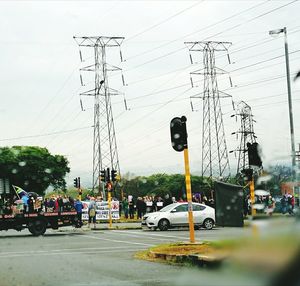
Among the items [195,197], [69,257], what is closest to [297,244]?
[69,257]

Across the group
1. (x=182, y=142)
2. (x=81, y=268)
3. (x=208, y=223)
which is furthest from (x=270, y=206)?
(x=208, y=223)

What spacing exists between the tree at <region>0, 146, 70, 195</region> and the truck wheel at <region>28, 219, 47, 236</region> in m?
65.1

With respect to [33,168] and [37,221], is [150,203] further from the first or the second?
[33,168]

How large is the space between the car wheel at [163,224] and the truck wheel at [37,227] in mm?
5478

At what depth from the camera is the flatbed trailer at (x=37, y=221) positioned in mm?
26641

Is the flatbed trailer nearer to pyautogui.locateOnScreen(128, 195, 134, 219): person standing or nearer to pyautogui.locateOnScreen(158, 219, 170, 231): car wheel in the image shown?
pyautogui.locateOnScreen(158, 219, 170, 231): car wheel

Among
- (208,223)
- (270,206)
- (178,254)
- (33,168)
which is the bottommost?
(208,223)

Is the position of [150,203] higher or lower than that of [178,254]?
higher

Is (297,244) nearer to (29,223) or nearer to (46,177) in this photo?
(29,223)

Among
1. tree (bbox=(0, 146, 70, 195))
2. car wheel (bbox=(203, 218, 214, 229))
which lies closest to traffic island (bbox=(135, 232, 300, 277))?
car wheel (bbox=(203, 218, 214, 229))

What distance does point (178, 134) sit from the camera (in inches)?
619

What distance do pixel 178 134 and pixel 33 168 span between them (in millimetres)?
82531

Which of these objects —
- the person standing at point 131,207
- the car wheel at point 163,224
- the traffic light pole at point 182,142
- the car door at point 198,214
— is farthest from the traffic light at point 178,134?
the person standing at point 131,207

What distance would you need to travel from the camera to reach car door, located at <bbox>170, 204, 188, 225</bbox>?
28.1 meters
